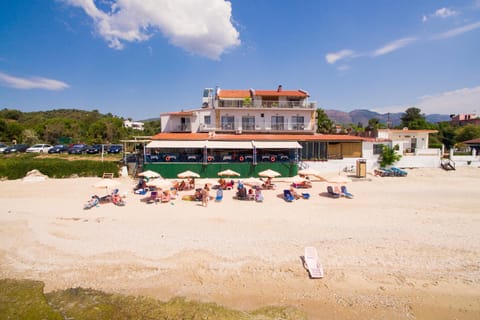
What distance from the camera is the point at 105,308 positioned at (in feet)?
22.2

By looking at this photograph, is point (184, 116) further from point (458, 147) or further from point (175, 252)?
point (458, 147)

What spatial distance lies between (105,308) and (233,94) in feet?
102

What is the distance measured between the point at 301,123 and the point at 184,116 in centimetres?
1644

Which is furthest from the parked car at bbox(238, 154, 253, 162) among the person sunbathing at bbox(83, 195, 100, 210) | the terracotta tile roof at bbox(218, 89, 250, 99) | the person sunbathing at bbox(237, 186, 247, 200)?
the person sunbathing at bbox(83, 195, 100, 210)

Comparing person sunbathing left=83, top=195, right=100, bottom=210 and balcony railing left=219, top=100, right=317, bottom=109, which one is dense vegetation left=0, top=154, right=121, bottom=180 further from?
balcony railing left=219, top=100, right=317, bottom=109

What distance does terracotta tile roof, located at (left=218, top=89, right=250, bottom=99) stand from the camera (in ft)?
108

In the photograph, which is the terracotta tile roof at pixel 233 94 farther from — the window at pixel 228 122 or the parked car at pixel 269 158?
the parked car at pixel 269 158

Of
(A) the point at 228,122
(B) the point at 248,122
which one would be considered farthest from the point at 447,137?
(A) the point at 228,122

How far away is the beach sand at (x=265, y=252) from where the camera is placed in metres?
7.19

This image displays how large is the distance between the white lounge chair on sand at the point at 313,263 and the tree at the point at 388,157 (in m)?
23.3

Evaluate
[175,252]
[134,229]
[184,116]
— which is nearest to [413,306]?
[175,252]

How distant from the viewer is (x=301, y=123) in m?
31.7

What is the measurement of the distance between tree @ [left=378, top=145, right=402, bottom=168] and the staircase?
6.36 m

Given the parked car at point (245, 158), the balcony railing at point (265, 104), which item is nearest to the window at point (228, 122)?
the balcony railing at point (265, 104)
